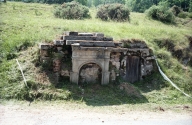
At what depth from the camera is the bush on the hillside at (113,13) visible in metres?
20.4

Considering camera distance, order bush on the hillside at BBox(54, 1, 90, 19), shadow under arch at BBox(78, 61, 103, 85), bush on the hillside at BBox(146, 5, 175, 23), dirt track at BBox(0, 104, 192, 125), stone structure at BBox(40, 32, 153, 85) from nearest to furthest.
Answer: dirt track at BBox(0, 104, 192, 125), stone structure at BBox(40, 32, 153, 85), shadow under arch at BBox(78, 61, 103, 85), bush on the hillside at BBox(54, 1, 90, 19), bush on the hillside at BBox(146, 5, 175, 23)

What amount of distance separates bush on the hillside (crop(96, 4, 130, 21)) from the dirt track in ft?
40.8

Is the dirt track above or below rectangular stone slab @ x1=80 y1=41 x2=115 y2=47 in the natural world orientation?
below

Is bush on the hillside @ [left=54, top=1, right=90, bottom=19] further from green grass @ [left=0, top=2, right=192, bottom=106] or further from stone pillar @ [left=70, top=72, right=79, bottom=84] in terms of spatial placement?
stone pillar @ [left=70, top=72, right=79, bottom=84]

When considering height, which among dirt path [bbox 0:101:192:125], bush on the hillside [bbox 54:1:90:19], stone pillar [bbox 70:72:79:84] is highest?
bush on the hillside [bbox 54:1:90:19]

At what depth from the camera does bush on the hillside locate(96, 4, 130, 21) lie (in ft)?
67.0

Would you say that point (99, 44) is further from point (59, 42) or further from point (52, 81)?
point (52, 81)

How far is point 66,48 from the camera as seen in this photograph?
419 inches

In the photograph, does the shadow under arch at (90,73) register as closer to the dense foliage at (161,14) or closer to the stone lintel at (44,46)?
the stone lintel at (44,46)

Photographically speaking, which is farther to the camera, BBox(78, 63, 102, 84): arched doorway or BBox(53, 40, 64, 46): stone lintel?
BBox(78, 63, 102, 84): arched doorway

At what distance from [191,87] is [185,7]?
2831 cm

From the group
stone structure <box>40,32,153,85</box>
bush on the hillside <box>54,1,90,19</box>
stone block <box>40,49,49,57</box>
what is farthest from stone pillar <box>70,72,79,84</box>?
bush on the hillside <box>54,1,90,19</box>

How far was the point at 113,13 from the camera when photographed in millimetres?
21141

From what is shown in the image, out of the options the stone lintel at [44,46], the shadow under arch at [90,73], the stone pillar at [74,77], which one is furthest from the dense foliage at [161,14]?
the stone lintel at [44,46]
